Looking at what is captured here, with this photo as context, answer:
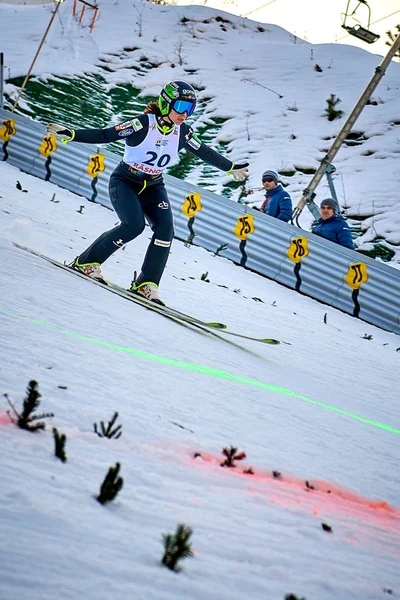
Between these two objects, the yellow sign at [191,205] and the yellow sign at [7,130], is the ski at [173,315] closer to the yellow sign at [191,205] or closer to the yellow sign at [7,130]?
the yellow sign at [191,205]

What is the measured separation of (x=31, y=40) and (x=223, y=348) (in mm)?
20518

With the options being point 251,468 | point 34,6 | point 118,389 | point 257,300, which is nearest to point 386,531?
point 251,468

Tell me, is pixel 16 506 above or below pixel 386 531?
below

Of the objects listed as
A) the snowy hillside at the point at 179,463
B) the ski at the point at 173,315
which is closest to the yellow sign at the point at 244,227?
the ski at the point at 173,315

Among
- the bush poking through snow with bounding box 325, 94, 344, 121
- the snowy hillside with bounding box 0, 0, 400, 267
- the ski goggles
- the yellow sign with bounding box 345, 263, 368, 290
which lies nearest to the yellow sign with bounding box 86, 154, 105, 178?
the snowy hillside with bounding box 0, 0, 400, 267

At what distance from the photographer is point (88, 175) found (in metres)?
12.4

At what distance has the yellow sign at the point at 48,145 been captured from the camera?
12734mm

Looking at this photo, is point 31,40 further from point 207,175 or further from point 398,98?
point 398,98

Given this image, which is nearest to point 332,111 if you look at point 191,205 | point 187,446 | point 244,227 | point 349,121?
point 349,121

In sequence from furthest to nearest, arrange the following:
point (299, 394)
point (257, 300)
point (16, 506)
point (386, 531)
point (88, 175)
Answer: point (88, 175) → point (257, 300) → point (299, 394) → point (386, 531) → point (16, 506)

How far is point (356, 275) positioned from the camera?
10055mm

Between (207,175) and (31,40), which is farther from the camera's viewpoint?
(31,40)

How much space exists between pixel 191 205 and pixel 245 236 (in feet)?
4.03

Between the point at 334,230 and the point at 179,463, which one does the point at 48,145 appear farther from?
the point at 179,463
